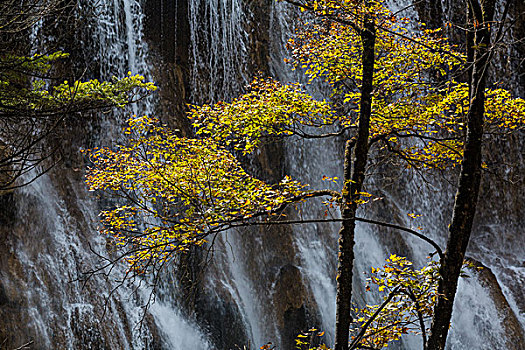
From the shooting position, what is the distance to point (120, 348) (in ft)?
25.1

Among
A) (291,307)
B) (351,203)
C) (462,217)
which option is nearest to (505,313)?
(291,307)

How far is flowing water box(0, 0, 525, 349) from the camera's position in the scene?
25.2 feet

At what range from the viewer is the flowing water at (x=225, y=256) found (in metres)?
7.67

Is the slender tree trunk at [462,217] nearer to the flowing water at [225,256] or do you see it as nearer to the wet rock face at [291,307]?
the flowing water at [225,256]

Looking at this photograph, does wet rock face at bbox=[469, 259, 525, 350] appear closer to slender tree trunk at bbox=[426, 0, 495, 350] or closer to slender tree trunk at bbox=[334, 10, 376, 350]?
slender tree trunk at bbox=[334, 10, 376, 350]

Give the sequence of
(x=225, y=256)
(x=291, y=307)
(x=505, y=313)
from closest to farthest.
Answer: (x=291, y=307) < (x=225, y=256) < (x=505, y=313)

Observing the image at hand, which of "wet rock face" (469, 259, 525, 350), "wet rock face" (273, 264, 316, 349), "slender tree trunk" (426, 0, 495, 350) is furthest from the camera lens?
"wet rock face" (469, 259, 525, 350)

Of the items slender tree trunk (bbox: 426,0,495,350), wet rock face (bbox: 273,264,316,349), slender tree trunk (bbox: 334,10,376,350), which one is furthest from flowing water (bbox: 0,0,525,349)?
slender tree trunk (bbox: 426,0,495,350)

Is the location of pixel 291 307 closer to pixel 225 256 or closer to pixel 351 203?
pixel 225 256

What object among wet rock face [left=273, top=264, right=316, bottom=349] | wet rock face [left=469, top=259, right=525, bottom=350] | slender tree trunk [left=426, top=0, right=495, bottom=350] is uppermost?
slender tree trunk [left=426, top=0, right=495, bottom=350]

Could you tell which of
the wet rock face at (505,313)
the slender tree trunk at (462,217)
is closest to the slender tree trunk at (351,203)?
the slender tree trunk at (462,217)

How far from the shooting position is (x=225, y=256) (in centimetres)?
1062

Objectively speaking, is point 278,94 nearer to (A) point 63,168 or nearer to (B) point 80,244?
(B) point 80,244

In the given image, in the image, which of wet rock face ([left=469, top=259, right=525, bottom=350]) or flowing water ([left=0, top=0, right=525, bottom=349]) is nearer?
flowing water ([left=0, top=0, right=525, bottom=349])
